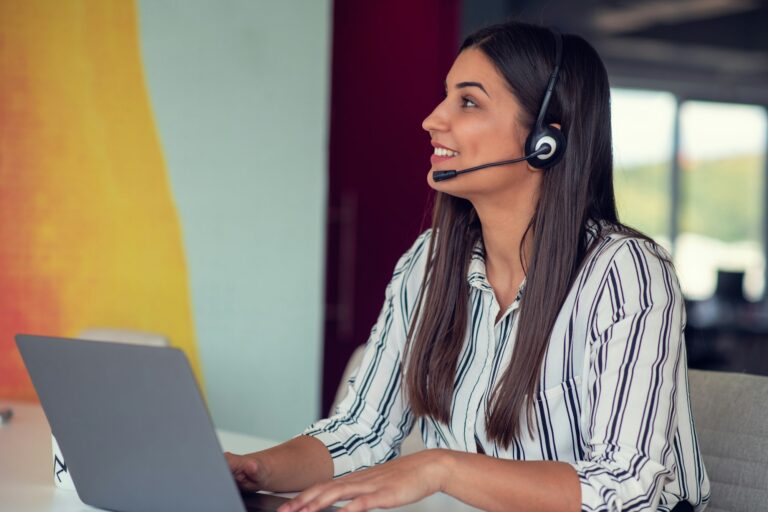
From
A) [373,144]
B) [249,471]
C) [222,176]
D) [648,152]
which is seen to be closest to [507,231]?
[249,471]

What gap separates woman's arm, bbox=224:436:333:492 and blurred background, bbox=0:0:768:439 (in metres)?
0.65

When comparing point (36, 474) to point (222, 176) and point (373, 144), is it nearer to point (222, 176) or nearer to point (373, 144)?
point (222, 176)

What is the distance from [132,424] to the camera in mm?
1048

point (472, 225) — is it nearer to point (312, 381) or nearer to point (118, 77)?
point (118, 77)

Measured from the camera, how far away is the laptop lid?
0.99 meters

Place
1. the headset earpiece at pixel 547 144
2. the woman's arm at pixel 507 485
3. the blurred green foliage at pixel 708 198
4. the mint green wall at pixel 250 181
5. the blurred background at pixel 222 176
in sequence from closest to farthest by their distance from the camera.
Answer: the woman's arm at pixel 507 485, the headset earpiece at pixel 547 144, the blurred background at pixel 222 176, the mint green wall at pixel 250 181, the blurred green foliage at pixel 708 198

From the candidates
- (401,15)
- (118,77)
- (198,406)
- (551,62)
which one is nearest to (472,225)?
(551,62)

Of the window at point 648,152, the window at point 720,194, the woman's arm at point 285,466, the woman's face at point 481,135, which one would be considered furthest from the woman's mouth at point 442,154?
the window at point 720,194

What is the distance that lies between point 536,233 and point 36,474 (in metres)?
0.83

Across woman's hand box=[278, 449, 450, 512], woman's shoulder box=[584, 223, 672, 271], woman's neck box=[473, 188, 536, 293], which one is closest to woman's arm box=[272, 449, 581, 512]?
woman's hand box=[278, 449, 450, 512]

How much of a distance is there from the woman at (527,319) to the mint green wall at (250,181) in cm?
141

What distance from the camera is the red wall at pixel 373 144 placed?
174 inches

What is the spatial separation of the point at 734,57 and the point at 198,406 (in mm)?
9705

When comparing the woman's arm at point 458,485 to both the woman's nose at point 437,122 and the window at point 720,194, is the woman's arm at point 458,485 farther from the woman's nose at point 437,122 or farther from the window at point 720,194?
the window at point 720,194
